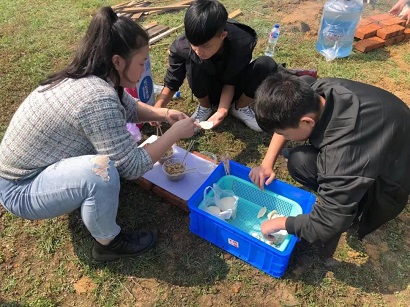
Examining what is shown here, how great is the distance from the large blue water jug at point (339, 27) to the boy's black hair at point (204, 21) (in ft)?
7.19

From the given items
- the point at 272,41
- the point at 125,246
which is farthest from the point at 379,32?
the point at 125,246

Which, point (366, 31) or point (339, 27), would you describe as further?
point (366, 31)

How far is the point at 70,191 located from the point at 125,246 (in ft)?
1.91

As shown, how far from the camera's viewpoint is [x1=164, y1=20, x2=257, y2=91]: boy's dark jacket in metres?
2.82

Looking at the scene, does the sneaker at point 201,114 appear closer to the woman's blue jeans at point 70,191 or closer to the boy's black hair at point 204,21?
the boy's black hair at point 204,21

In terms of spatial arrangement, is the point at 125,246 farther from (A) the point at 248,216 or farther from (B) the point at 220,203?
(A) the point at 248,216

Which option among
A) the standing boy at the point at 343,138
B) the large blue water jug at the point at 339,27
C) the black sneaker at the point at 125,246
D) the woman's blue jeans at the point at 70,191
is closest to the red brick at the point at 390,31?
the large blue water jug at the point at 339,27

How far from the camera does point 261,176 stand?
2.33m

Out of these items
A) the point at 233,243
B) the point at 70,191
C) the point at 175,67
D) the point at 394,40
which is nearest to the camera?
the point at 70,191

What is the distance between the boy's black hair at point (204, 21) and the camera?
2.42 metres

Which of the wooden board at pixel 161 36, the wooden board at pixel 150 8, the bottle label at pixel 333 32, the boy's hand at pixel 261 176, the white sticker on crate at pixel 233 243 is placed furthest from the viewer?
the wooden board at pixel 150 8

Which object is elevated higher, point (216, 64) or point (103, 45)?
point (103, 45)

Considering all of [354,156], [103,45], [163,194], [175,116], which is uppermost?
[103,45]

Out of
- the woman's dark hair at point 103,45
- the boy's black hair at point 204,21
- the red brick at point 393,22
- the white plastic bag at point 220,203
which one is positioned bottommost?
the white plastic bag at point 220,203
